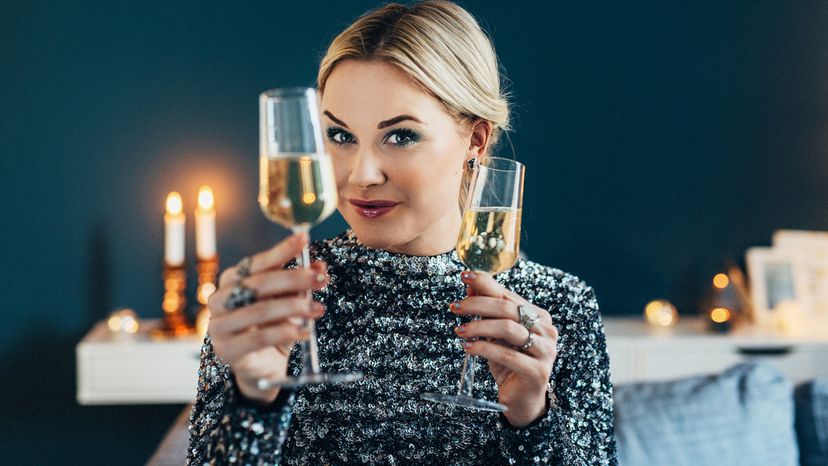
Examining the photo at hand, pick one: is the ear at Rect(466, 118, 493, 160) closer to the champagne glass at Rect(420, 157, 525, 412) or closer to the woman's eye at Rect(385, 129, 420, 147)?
the woman's eye at Rect(385, 129, 420, 147)

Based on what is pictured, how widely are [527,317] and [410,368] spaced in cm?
41

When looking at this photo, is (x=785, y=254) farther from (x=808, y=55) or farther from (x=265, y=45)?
(x=265, y=45)

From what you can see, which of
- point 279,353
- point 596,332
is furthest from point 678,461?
point 279,353

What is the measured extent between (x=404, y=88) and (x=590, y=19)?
7.10ft

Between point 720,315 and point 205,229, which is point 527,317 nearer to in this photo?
point 205,229

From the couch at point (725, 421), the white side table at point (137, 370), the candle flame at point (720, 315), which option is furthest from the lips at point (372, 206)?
the candle flame at point (720, 315)

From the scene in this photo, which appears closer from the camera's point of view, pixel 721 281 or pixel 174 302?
pixel 174 302

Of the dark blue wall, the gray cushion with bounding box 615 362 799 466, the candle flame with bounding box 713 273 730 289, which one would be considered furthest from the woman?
the candle flame with bounding box 713 273 730 289

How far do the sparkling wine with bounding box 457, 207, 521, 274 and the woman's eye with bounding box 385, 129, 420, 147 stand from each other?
0.62 feet

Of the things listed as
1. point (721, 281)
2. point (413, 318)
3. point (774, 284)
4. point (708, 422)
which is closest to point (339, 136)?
point (413, 318)

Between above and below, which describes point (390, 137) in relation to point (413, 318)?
above

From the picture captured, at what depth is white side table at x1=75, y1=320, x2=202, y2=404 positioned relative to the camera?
9.18ft

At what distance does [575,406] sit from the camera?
138 cm

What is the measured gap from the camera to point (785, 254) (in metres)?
3.31
